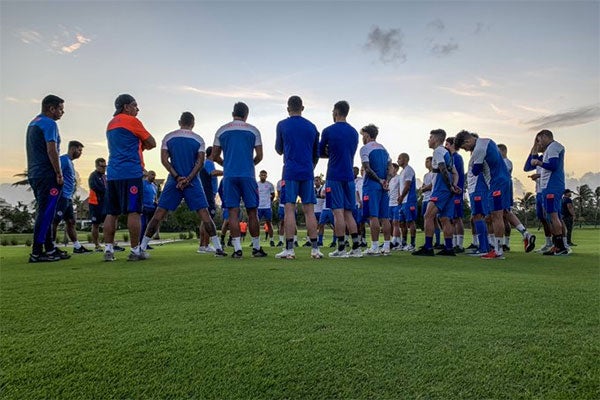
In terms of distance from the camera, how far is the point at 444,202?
766cm

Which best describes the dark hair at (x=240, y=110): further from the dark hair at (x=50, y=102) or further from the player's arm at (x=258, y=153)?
the dark hair at (x=50, y=102)

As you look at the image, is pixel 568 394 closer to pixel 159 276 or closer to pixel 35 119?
pixel 159 276

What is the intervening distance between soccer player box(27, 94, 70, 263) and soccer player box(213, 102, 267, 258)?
2.49 metres

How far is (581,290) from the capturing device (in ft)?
11.6

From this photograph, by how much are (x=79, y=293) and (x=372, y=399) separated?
8.84 ft

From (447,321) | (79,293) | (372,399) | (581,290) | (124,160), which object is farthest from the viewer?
(124,160)

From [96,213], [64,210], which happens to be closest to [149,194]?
[96,213]

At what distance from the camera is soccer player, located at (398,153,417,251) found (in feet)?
33.2

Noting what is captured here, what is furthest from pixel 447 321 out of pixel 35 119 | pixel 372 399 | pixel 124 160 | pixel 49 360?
pixel 35 119

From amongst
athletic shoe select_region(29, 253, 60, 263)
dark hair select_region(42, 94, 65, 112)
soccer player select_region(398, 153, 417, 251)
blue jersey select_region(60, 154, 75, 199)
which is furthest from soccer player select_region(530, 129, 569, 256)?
blue jersey select_region(60, 154, 75, 199)

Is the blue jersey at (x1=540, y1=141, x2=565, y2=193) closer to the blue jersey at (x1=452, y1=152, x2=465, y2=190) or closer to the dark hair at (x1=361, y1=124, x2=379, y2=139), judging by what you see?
the blue jersey at (x1=452, y1=152, x2=465, y2=190)

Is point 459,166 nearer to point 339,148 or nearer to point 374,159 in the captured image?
point 374,159

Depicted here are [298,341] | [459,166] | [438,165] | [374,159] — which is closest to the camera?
[298,341]

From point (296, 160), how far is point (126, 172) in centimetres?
266
